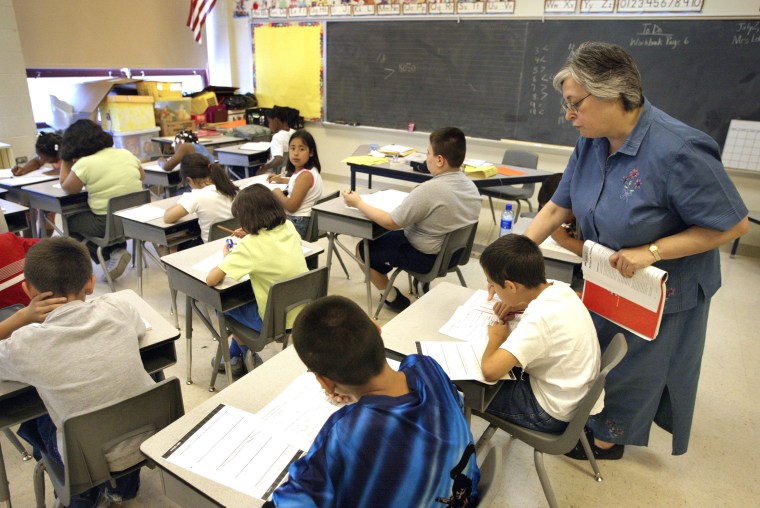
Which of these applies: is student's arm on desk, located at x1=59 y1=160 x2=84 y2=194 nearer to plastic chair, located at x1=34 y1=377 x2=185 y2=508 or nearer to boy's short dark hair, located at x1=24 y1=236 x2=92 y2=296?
boy's short dark hair, located at x1=24 y1=236 x2=92 y2=296

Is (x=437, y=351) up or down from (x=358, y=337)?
down

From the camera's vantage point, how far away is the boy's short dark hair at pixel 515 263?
1.54m

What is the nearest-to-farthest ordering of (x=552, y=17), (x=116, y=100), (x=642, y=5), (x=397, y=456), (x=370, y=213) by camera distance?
(x=397, y=456), (x=370, y=213), (x=642, y=5), (x=552, y=17), (x=116, y=100)

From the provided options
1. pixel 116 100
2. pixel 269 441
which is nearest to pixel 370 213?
pixel 269 441

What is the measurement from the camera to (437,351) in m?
1.56

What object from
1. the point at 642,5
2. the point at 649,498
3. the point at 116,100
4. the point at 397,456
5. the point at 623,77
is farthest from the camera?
the point at 116,100

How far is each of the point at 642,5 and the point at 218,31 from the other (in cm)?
544

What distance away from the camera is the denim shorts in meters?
1.63

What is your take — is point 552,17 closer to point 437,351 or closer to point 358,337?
point 437,351

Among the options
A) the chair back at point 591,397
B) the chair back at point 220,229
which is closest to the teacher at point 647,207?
the chair back at point 591,397

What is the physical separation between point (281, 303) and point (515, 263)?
1.07 meters

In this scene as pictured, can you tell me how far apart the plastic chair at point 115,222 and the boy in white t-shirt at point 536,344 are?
9.07 ft

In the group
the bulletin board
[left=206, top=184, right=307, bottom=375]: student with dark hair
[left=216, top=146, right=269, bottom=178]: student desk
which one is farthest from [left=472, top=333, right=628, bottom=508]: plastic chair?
the bulletin board

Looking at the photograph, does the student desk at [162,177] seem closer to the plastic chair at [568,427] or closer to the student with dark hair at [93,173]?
the student with dark hair at [93,173]
